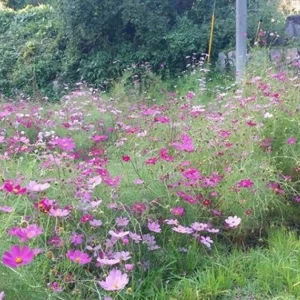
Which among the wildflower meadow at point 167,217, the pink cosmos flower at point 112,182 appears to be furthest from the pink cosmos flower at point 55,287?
the pink cosmos flower at point 112,182

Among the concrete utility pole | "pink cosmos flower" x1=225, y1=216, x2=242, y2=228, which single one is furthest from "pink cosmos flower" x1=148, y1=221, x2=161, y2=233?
the concrete utility pole

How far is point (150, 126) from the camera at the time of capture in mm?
3898

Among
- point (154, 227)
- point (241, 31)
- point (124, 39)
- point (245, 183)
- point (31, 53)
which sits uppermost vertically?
point (241, 31)

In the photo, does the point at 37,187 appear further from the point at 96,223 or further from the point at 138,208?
the point at 138,208

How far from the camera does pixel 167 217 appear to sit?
246 cm

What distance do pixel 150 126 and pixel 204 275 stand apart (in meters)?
1.83

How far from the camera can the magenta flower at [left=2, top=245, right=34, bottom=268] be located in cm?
162

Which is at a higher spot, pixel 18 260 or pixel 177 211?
pixel 18 260

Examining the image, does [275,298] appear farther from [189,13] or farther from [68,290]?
[189,13]

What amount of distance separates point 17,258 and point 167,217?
0.96m

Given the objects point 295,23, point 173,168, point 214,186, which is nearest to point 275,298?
point 214,186

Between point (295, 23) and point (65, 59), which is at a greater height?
point (295, 23)

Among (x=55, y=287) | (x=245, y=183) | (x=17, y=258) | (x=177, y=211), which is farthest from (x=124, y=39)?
(x=17, y=258)

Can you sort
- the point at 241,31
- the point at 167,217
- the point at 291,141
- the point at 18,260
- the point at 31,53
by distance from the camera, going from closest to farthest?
the point at 18,260, the point at 167,217, the point at 291,141, the point at 241,31, the point at 31,53
